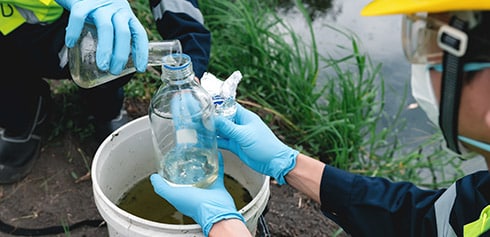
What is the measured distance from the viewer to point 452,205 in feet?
4.94

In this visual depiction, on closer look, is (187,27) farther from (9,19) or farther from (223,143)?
(9,19)

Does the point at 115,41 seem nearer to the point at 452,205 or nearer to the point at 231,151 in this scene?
the point at 231,151

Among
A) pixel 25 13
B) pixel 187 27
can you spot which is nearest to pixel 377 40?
pixel 187 27

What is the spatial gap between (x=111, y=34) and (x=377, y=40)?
2.08m

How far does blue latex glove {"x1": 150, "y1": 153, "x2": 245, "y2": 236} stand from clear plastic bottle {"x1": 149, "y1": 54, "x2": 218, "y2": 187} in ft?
0.39

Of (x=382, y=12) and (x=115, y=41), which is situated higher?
(x=382, y=12)

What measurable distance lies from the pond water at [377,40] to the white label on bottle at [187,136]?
1333 mm

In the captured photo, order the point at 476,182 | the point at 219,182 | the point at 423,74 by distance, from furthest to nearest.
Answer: the point at 219,182 < the point at 476,182 < the point at 423,74

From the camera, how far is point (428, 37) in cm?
124

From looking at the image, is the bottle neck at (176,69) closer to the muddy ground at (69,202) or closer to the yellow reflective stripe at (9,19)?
the yellow reflective stripe at (9,19)

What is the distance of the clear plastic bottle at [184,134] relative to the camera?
5.51ft

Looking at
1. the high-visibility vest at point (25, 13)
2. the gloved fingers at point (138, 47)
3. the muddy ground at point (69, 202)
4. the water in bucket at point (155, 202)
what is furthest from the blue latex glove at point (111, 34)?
the muddy ground at point (69, 202)

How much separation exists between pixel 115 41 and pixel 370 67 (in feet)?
5.71

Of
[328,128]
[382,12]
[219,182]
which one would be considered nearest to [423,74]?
[382,12]
